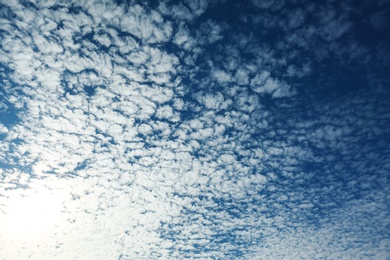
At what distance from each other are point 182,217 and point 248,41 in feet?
16.0

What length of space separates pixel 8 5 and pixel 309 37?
13.4 feet

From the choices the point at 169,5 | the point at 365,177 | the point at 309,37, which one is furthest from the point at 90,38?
the point at 365,177

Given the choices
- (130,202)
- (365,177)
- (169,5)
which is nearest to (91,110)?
(169,5)

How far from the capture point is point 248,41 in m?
3.13

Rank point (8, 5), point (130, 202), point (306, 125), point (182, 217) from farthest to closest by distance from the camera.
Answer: point (182, 217) < point (130, 202) < point (306, 125) < point (8, 5)

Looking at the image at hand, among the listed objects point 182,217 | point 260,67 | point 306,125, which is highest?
point 260,67

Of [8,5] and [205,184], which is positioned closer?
[8,5]

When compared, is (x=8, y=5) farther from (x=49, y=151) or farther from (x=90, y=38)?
(x=49, y=151)

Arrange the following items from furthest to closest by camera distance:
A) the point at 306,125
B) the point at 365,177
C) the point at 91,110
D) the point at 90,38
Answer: the point at 365,177, the point at 306,125, the point at 91,110, the point at 90,38

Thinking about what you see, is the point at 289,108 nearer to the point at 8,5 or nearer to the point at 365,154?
the point at 365,154

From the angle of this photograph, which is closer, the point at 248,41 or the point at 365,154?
the point at 248,41

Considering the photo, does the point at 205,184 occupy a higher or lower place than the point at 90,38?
lower

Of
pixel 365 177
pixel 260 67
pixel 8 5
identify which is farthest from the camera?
pixel 365 177

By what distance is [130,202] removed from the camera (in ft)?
18.1
